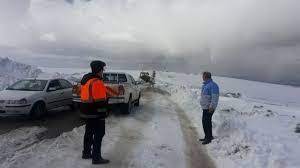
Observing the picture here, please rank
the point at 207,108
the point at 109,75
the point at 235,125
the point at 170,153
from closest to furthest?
the point at 170,153 < the point at 207,108 < the point at 235,125 < the point at 109,75

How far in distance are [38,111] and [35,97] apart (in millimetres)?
534

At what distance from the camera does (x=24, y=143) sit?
8938mm

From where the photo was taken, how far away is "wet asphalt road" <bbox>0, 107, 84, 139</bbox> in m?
10.8

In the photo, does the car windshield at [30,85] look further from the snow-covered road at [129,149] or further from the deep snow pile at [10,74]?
the deep snow pile at [10,74]

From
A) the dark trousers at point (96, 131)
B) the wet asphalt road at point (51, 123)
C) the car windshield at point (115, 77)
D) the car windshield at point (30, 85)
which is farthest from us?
the car windshield at point (115, 77)

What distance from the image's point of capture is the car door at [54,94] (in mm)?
13767

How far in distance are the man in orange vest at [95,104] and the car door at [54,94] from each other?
22.6 feet

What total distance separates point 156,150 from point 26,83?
24.7 feet

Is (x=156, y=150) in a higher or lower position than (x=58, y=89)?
lower

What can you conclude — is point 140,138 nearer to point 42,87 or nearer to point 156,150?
point 156,150

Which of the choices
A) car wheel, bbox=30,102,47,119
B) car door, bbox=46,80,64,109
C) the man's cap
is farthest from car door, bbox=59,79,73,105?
the man's cap

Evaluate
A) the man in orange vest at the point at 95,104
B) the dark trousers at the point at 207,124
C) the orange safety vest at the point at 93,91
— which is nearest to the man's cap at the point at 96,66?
the man in orange vest at the point at 95,104

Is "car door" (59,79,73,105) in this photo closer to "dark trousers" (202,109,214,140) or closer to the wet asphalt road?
the wet asphalt road

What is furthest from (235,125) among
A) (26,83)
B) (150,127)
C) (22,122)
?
(26,83)
